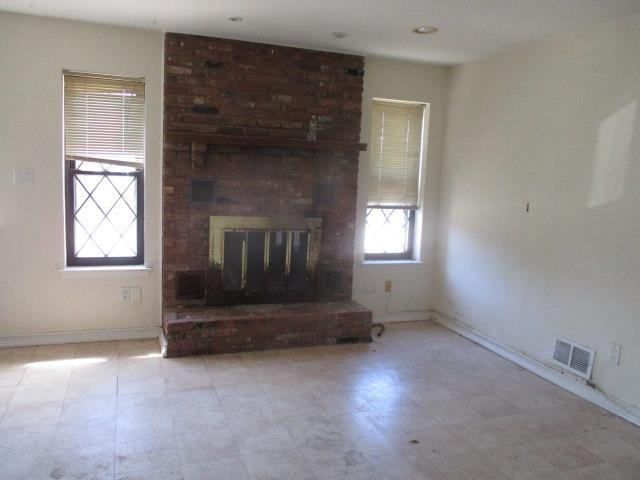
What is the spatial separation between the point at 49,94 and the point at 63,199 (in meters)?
0.77

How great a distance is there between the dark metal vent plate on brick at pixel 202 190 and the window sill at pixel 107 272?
0.69 meters

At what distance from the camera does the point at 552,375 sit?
359 cm

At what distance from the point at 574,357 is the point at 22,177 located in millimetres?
4098

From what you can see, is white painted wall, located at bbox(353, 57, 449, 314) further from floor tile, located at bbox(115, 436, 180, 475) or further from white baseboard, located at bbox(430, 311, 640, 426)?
floor tile, located at bbox(115, 436, 180, 475)

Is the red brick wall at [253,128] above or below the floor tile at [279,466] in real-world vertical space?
above

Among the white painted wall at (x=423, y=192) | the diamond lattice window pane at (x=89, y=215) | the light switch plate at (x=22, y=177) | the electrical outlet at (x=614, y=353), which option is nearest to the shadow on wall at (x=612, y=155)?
the electrical outlet at (x=614, y=353)

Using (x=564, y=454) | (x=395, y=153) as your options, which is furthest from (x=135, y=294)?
(x=564, y=454)

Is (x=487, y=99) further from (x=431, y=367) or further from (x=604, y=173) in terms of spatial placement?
(x=431, y=367)

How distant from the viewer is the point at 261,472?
2.37 metres

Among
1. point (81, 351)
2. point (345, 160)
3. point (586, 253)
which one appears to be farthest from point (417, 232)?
point (81, 351)

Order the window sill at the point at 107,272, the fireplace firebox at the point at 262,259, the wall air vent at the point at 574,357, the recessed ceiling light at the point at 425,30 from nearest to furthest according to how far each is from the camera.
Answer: the wall air vent at the point at 574,357 → the recessed ceiling light at the point at 425,30 → the window sill at the point at 107,272 → the fireplace firebox at the point at 262,259

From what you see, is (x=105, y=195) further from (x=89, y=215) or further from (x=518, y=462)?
(x=518, y=462)

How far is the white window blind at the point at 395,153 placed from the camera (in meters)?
4.71

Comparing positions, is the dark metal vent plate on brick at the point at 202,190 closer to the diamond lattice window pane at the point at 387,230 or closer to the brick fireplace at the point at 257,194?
the brick fireplace at the point at 257,194
